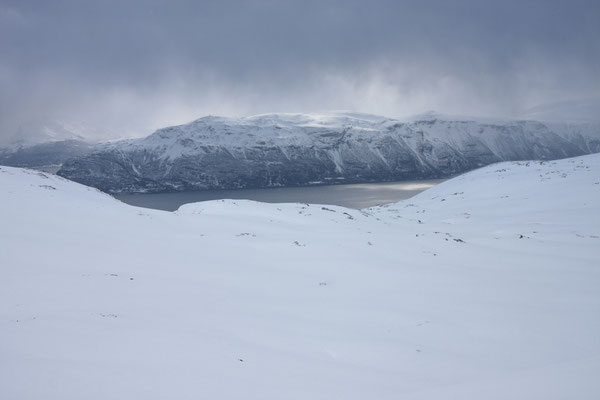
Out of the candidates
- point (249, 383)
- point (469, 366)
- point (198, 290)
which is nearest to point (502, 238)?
point (469, 366)

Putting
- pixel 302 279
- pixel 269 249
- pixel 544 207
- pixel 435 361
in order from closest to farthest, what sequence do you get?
1. pixel 435 361
2. pixel 302 279
3. pixel 269 249
4. pixel 544 207

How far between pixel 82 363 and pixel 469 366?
635cm

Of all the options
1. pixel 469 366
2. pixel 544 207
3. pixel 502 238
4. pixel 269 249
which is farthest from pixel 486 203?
pixel 469 366

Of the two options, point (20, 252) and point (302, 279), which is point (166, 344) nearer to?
point (302, 279)

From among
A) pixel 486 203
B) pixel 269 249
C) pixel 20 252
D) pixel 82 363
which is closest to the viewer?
pixel 82 363

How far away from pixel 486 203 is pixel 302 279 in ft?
122

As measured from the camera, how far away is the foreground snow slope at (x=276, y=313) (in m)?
5.04

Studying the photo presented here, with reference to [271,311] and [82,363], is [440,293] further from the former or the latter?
[82,363]

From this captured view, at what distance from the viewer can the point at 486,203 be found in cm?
4106

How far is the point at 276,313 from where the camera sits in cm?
833

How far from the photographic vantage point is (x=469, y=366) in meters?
6.22

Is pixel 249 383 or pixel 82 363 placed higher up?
pixel 82 363

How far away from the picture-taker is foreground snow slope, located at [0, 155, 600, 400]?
504 centimetres

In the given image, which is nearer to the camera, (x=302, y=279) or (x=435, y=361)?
(x=435, y=361)
